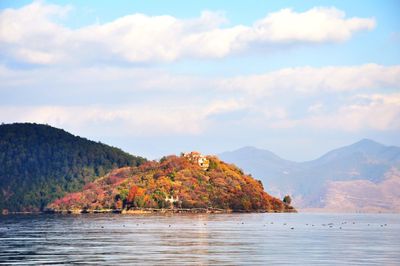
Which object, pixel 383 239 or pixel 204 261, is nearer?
pixel 204 261

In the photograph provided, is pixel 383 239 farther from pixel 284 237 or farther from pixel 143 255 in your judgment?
pixel 143 255

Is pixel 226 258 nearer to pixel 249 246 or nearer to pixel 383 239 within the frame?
pixel 249 246

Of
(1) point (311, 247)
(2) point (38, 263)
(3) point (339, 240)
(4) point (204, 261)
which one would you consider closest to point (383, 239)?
(3) point (339, 240)

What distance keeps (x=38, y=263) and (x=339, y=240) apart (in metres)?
61.1

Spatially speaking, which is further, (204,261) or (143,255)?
(143,255)

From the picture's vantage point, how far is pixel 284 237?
147125mm

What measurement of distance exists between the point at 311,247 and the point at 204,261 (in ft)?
93.2

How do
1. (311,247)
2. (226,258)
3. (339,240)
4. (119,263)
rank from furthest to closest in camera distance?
(339,240) → (311,247) → (226,258) → (119,263)

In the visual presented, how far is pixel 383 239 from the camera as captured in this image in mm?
143750

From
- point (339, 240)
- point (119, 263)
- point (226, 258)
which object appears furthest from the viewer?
point (339, 240)

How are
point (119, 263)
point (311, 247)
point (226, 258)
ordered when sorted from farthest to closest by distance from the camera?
point (311, 247), point (226, 258), point (119, 263)

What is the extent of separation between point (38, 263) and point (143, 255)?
14511 millimetres

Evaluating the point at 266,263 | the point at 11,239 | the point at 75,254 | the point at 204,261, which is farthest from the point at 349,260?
the point at 11,239

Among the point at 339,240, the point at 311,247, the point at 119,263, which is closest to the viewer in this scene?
the point at 119,263
